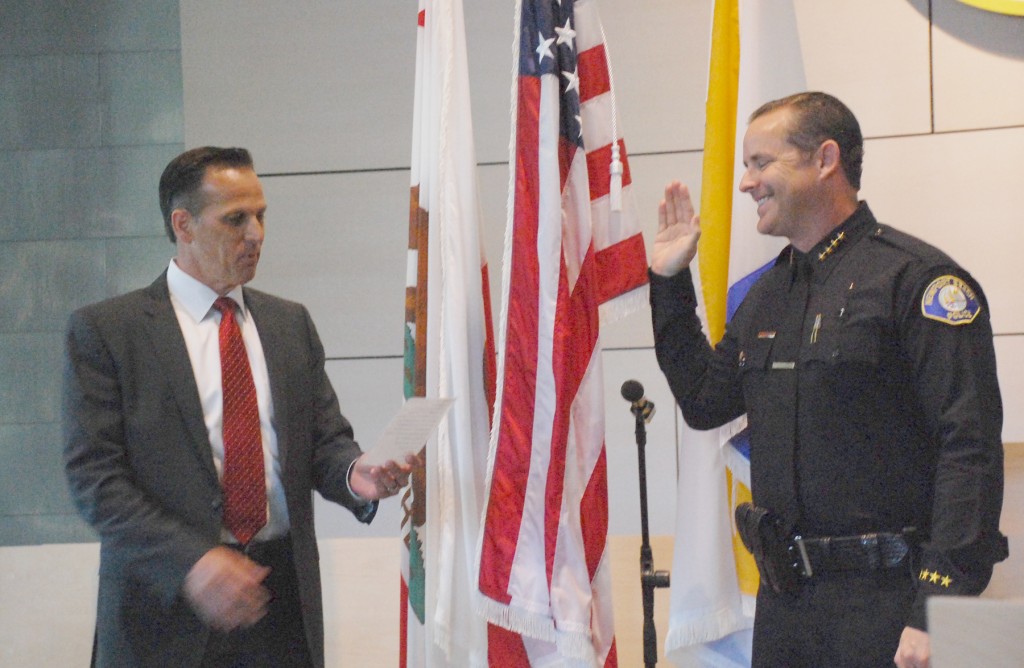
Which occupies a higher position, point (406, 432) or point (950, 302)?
point (950, 302)

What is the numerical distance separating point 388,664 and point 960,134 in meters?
2.38

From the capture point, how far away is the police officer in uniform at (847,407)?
1771 mm

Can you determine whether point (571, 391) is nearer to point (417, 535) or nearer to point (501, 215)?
point (417, 535)

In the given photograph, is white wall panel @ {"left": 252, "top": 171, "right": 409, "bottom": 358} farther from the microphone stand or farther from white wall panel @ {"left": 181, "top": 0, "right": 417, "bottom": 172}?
the microphone stand

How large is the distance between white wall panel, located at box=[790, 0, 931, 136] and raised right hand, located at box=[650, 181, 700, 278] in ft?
3.33

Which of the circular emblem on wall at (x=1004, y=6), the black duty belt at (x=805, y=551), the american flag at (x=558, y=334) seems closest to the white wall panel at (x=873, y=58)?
the circular emblem on wall at (x=1004, y=6)

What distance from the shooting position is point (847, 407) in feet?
6.34

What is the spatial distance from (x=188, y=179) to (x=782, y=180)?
1.29 m

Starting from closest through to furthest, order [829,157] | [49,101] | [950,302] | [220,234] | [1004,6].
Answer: [950,302] → [829,157] → [220,234] → [1004,6] → [49,101]

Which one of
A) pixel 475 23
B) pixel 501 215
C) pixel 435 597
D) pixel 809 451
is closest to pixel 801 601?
pixel 809 451

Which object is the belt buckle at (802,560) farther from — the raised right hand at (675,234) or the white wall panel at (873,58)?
the white wall panel at (873,58)

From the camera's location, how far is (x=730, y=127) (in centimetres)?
267

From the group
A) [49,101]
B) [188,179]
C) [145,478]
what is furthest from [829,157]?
[49,101]

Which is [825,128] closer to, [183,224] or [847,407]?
[847,407]
